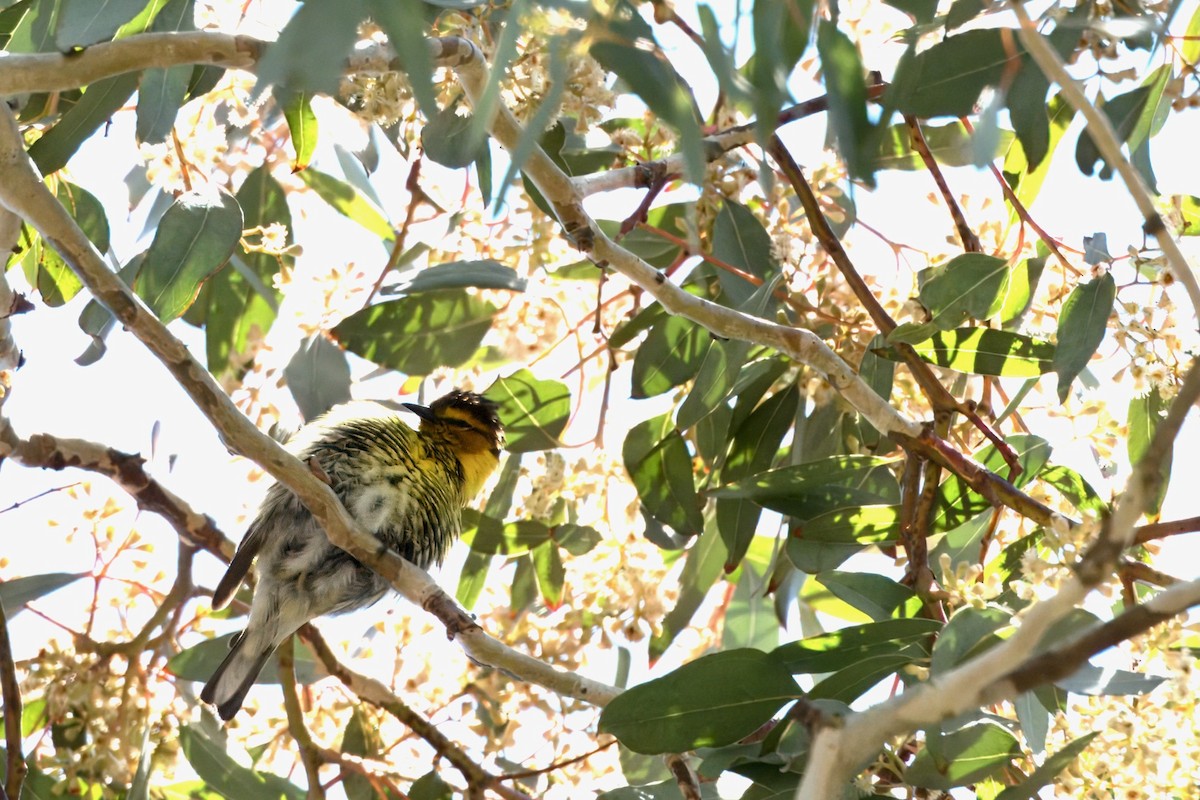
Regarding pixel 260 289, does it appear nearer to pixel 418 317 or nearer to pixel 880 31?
pixel 418 317

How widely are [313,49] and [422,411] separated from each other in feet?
7.60

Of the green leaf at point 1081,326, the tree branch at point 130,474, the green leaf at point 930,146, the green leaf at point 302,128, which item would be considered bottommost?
the green leaf at point 1081,326

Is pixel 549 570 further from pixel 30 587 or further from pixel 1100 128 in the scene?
pixel 1100 128

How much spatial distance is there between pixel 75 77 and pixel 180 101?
18.8 inches

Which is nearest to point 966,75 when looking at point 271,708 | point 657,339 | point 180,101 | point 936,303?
point 936,303

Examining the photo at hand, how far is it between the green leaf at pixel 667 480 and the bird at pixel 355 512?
1.76 feet

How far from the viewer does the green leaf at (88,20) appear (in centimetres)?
160

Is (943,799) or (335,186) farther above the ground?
(335,186)

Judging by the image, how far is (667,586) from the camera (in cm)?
271

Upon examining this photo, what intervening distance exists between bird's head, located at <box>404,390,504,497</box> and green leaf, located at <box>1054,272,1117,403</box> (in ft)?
5.33

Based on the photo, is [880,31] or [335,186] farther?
[335,186]

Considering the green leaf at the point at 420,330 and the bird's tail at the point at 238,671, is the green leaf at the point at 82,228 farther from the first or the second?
the bird's tail at the point at 238,671

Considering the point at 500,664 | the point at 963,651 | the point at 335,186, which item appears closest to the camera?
the point at 963,651

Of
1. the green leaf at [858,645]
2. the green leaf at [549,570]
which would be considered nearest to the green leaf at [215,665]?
the green leaf at [549,570]
